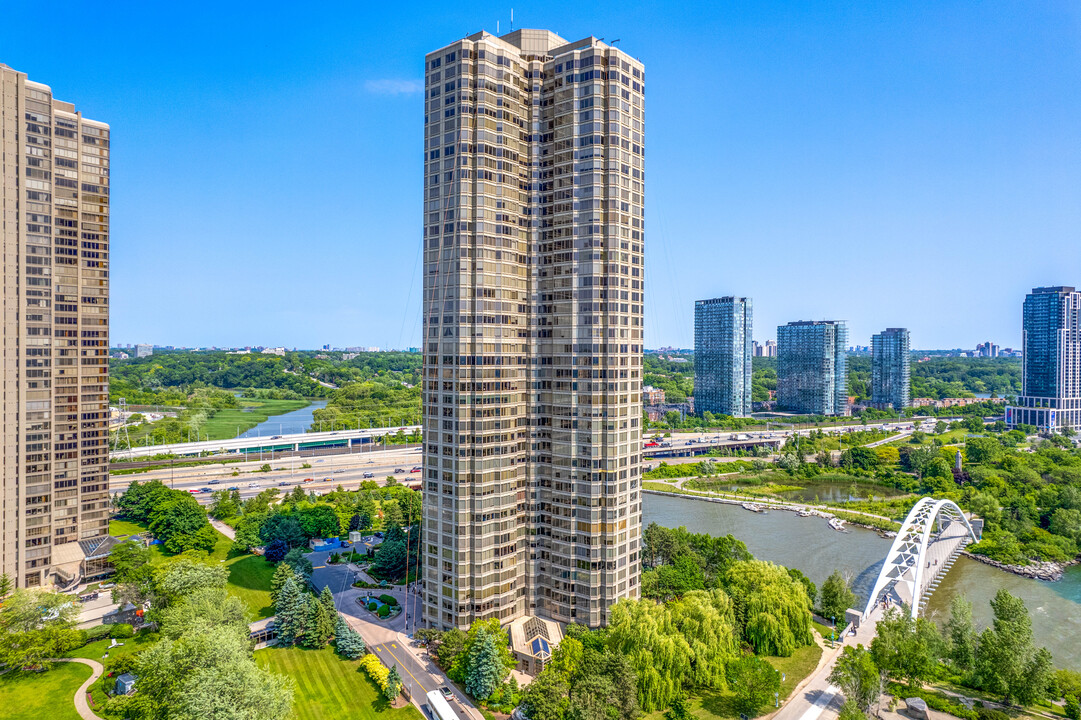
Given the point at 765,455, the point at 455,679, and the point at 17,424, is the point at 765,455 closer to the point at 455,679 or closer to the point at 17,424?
the point at 455,679

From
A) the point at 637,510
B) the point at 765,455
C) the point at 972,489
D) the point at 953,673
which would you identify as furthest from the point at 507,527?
the point at 765,455

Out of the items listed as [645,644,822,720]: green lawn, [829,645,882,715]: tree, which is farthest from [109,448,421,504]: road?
[829,645,882,715]: tree

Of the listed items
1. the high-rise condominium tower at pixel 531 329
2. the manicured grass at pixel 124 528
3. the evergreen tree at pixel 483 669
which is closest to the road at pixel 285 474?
the manicured grass at pixel 124 528

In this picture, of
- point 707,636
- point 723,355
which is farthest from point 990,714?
point 723,355

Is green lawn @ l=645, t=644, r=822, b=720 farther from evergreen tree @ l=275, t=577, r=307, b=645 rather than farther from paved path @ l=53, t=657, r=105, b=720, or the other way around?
paved path @ l=53, t=657, r=105, b=720

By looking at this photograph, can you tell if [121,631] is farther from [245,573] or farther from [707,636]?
[707,636]

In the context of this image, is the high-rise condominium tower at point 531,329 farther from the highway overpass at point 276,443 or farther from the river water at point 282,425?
the river water at point 282,425
